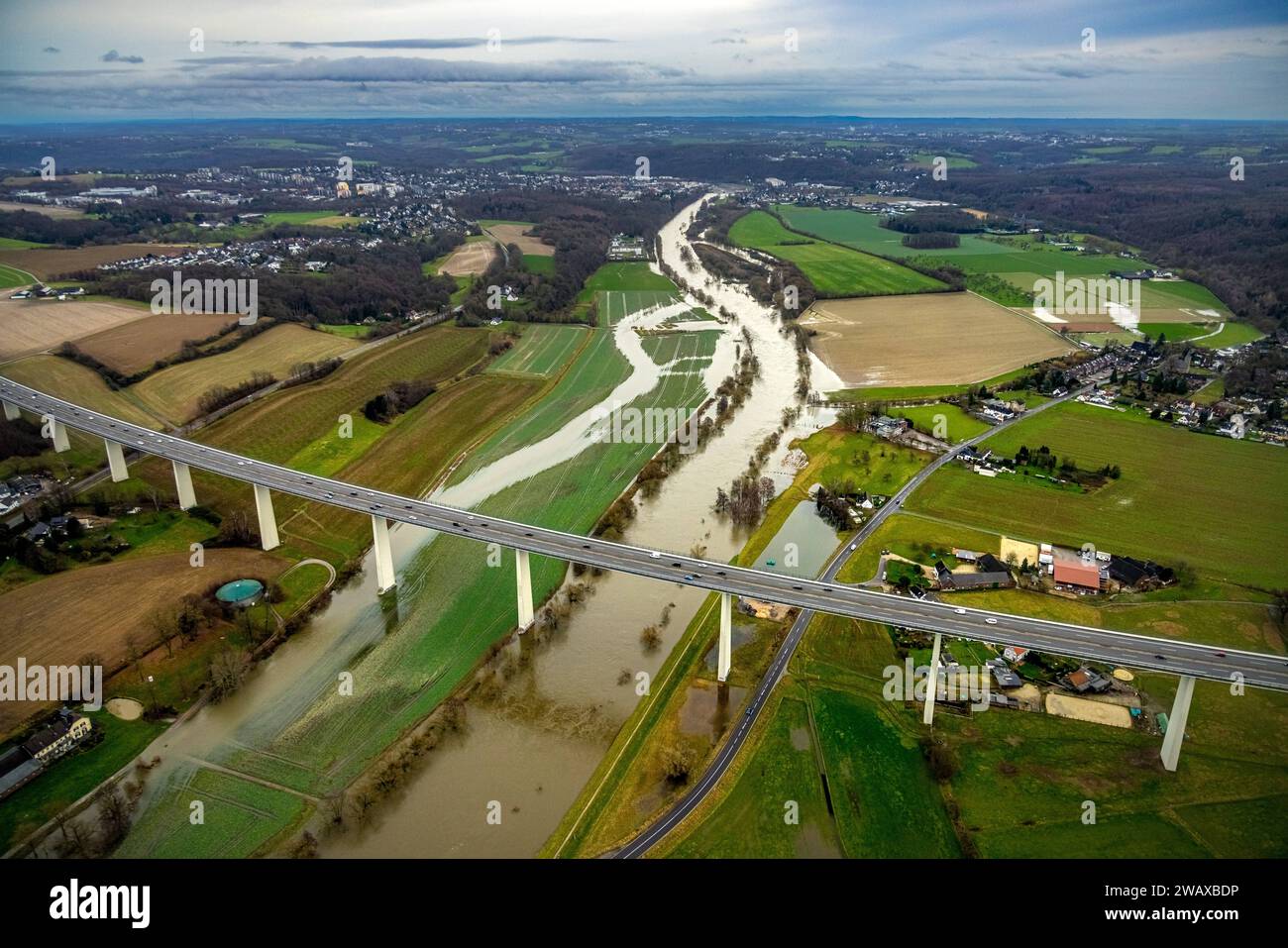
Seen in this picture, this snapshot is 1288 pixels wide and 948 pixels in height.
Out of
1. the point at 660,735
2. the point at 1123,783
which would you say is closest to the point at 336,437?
the point at 660,735

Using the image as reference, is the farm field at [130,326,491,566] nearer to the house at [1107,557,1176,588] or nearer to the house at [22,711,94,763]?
the house at [22,711,94,763]

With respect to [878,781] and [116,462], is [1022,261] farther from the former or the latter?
[116,462]

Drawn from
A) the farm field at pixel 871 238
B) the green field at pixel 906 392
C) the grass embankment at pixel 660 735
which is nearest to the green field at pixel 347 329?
the green field at pixel 906 392

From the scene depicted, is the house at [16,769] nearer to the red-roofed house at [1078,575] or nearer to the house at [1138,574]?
the red-roofed house at [1078,575]

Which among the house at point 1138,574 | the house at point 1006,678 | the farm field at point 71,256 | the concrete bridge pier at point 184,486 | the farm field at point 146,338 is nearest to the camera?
the house at point 1006,678

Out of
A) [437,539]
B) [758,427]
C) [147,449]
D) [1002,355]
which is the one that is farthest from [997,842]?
[1002,355]

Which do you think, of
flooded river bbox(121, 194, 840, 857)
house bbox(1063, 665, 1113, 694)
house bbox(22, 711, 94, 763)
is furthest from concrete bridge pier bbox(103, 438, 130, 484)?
house bbox(1063, 665, 1113, 694)

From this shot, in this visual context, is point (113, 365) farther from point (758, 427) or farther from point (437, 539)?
point (758, 427)
